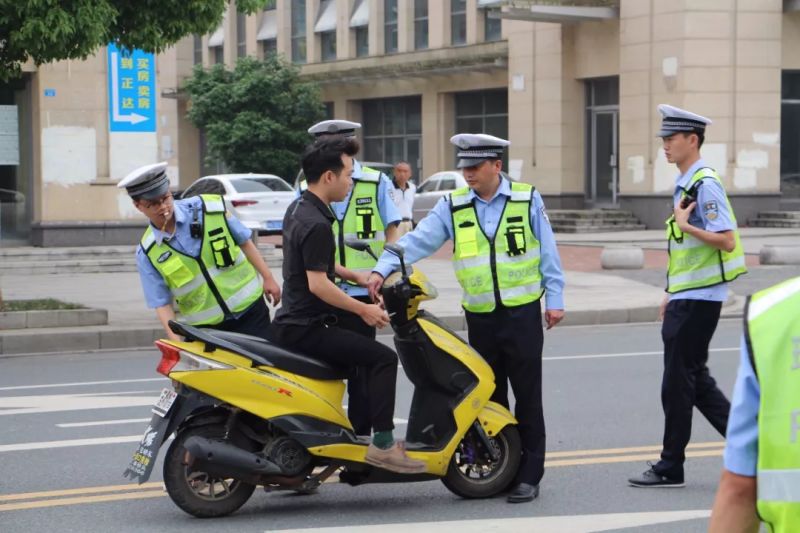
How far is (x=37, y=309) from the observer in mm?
14641

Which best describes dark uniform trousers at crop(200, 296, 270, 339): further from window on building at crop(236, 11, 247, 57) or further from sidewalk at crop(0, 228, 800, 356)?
window on building at crop(236, 11, 247, 57)

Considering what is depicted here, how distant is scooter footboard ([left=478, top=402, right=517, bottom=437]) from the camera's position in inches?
263

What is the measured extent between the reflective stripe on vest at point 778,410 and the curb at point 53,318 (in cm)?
1248

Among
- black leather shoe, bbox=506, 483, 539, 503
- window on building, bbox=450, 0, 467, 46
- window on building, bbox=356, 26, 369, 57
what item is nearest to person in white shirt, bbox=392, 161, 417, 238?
black leather shoe, bbox=506, 483, 539, 503

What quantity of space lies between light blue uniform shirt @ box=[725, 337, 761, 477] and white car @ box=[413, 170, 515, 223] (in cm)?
2922

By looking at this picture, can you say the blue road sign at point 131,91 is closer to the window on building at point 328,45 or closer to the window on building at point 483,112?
the window on building at point 483,112

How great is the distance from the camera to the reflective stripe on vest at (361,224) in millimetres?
7734

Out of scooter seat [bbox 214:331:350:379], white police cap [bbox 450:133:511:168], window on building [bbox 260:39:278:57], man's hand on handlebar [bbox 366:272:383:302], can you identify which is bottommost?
scooter seat [bbox 214:331:350:379]

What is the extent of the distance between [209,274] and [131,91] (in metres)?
16.9

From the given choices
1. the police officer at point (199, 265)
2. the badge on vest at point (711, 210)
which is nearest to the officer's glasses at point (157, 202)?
the police officer at point (199, 265)

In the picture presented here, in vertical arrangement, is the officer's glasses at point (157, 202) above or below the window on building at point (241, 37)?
below

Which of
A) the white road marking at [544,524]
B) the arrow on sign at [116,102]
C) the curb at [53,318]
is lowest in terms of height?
the white road marking at [544,524]

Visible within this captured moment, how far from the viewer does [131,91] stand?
2317cm

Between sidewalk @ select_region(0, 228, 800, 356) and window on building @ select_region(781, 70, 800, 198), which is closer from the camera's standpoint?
sidewalk @ select_region(0, 228, 800, 356)
